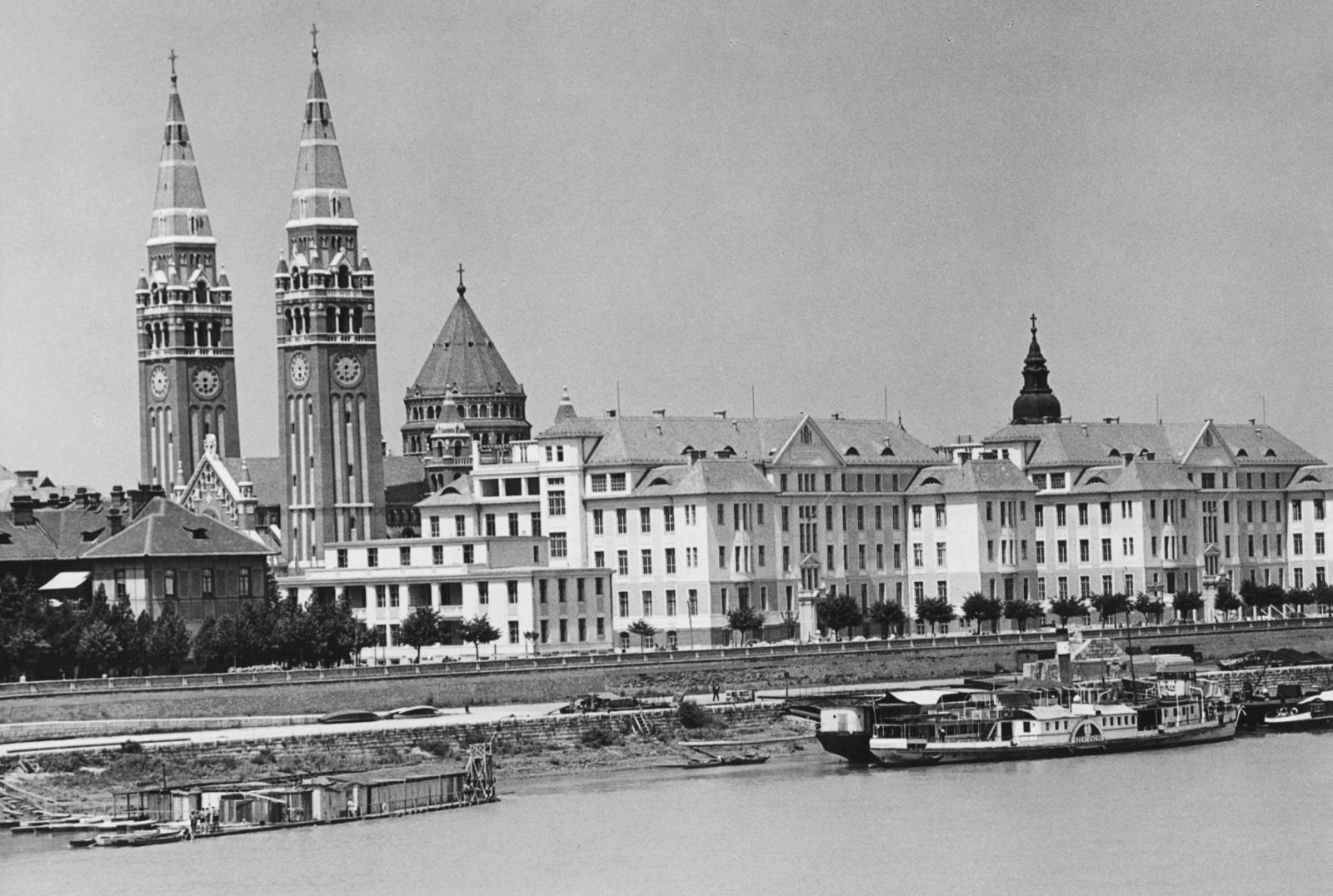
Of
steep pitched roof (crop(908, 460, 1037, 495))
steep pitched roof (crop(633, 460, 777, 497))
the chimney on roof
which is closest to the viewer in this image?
the chimney on roof

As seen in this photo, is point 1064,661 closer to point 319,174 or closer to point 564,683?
point 564,683

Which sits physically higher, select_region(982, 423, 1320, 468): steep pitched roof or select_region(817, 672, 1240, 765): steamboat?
select_region(982, 423, 1320, 468): steep pitched roof

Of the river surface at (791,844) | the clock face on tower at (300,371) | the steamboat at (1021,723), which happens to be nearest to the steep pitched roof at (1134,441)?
the clock face on tower at (300,371)

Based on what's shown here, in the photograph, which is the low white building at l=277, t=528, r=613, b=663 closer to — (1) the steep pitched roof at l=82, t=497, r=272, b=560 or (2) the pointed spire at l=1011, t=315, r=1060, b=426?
(1) the steep pitched roof at l=82, t=497, r=272, b=560

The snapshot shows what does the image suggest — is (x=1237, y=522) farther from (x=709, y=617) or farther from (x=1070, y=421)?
(x=709, y=617)

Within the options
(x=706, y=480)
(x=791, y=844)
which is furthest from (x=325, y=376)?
(x=791, y=844)

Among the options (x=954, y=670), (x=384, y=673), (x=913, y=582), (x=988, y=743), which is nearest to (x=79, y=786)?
(x=384, y=673)

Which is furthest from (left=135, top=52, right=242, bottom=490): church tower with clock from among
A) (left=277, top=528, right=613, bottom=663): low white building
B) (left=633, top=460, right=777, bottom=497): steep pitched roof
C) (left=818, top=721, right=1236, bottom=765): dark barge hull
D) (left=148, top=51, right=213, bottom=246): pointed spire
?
(left=818, top=721, right=1236, bottom=765): dark barge hull
